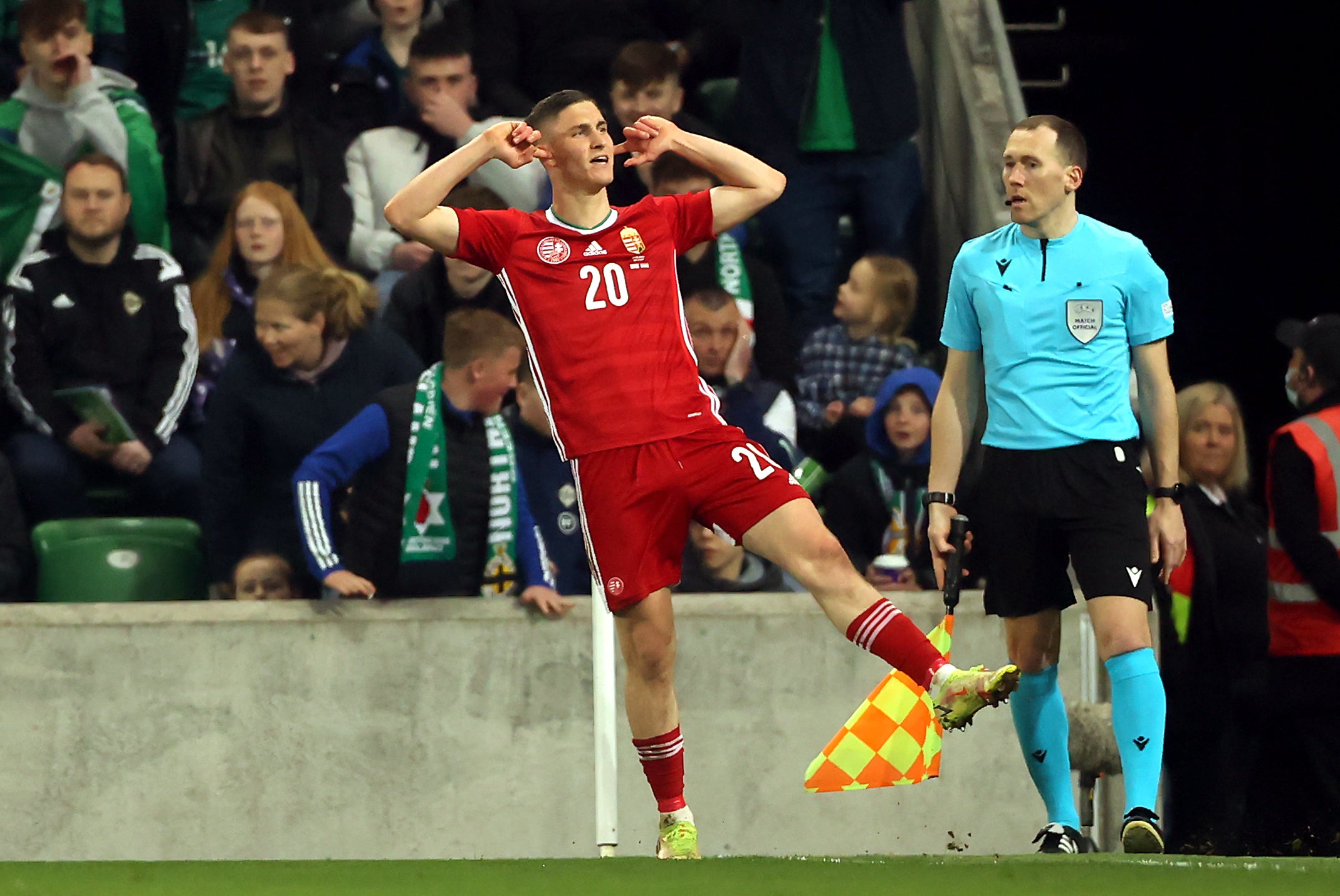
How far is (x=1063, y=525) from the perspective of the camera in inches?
253

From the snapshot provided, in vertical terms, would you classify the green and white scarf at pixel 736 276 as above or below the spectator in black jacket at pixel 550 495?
above

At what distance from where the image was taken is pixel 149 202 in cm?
945

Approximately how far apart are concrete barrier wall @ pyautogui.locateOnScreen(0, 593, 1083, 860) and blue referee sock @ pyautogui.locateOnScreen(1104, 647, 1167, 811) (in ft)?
6.00

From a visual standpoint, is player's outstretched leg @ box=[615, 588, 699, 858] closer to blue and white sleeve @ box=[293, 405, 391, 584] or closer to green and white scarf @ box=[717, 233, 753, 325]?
blue and white sleeve @ box=[293, 405, 391, 584]

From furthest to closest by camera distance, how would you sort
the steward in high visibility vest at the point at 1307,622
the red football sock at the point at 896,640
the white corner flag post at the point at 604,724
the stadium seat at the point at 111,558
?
1. the stadium seat at the point at 111,558
2. the steward in high visibility vest at the point at 1307,622
3. the white corner flag post at the point at 604,724
4. the red football sock at the point at 896,640

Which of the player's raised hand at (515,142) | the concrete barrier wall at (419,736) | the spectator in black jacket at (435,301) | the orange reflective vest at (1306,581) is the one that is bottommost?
the concrete barrier wall at (419,736)

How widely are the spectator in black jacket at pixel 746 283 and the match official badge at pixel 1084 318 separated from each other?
278 centimetres

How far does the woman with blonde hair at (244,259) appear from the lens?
911cm

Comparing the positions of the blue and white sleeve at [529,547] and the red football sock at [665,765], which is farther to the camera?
the blue and white sleeve at [529,547]

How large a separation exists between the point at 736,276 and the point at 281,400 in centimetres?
199

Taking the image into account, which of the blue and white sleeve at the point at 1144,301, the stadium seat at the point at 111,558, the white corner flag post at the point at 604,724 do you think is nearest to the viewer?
the blue and white sleeve at the point at 1144,301

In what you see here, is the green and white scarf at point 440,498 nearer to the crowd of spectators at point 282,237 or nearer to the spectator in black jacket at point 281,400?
the crowd of spectators at point 282,237

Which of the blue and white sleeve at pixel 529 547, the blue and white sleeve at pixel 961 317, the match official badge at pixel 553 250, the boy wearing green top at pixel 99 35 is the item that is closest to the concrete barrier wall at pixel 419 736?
the blue and white sleeve at pixel 529 547

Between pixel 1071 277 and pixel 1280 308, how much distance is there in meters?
5.83
